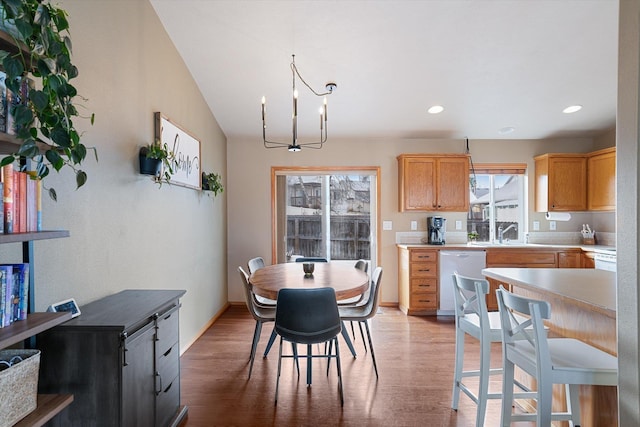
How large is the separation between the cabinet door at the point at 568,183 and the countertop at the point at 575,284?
2.63 metres

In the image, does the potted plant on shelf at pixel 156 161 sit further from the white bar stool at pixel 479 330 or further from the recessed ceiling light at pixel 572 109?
the recessed ceiling light at pixel 572 109

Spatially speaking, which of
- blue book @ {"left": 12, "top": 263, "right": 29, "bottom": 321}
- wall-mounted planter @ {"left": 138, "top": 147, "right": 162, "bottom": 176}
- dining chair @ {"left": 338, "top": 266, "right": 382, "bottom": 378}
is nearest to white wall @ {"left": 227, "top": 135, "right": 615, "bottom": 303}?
dining chair @ {"left": 338, "top": 266, "right": 382, "bottom": 378}

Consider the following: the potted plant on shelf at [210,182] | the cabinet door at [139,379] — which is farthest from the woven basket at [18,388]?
the potted plant on shelf at [210,182]

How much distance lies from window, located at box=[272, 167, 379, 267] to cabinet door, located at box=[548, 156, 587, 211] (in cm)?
249

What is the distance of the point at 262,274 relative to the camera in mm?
2736

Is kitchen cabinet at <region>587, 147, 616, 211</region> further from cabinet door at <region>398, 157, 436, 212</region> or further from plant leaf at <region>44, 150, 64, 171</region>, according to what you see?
plant leaf at <region>44, 150, 64, 171</region>

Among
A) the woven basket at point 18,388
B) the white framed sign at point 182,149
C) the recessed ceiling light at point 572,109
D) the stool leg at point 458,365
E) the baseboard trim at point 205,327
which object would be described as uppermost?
the recessed ceiling light at point 572,109

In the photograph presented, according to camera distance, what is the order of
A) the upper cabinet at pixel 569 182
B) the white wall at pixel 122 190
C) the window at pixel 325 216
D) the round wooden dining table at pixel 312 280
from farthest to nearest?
the window at pixel 325 216 → the upper cabinet at pixel 569 182 → the round wooden dining table at pixel 312 280 → the white wall at pixel 122 190

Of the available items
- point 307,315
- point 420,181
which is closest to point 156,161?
point 307,315

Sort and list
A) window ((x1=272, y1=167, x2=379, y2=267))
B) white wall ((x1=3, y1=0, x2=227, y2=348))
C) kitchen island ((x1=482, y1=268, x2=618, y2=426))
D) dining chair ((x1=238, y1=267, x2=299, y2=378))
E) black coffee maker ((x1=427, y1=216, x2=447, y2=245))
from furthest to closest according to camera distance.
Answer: window ((x1=272, y1=167, x2=379, y2=267)) < black coffee maker ((x1=427, y1=216, x2=447, y2=245)) < dining chair ((x1=238, y1=267, x2=299, y2=378)) < white wall ((x1=3, y1=0, x2=227, y2=348)) < kitchen island ((x1=482, y1=268, x2=618, y2=426))

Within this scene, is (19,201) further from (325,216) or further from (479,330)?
(325,216)

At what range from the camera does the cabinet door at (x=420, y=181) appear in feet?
14.2

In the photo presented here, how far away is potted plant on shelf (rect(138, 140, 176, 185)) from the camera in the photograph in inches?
89.5

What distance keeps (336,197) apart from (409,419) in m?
3.37
